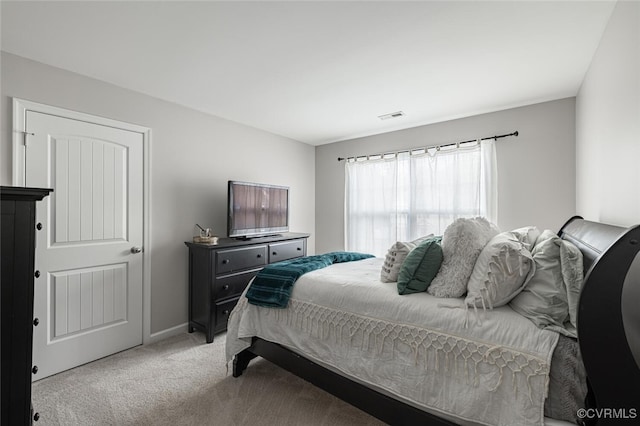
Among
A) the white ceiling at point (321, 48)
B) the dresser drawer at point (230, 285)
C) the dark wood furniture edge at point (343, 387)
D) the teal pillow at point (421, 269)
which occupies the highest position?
the white ceiling at point (321, 48)

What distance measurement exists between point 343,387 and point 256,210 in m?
2.42

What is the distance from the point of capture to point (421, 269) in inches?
67.9

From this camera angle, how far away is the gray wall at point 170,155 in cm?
232

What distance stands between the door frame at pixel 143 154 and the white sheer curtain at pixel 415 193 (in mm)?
2849

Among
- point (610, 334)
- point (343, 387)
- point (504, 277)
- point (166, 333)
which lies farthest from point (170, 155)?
point (610, 334)

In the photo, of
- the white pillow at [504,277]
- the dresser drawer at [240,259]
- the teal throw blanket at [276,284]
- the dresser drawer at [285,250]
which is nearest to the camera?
the white pillow at [504,277]

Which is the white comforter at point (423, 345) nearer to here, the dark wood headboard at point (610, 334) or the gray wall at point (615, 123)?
the dark wood headboard at point (610, 334)

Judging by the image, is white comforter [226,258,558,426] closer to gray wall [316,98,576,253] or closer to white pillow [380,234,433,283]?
white pillow [380,234,433,283]

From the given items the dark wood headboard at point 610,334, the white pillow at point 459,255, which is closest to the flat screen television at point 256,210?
the white pillow at point 459,255

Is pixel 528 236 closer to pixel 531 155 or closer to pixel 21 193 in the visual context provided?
pixel 531 155

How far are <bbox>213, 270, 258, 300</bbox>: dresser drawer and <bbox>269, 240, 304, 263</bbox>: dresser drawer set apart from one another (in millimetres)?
384

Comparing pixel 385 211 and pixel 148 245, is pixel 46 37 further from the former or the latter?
pixel 385 211

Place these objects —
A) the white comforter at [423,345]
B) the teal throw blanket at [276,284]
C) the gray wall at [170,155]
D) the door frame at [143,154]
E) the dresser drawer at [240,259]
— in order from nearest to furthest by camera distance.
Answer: the white comforter at [423,345] → the teal throw blanket at [276,284] → the door frame at [143,154] → the gray wall at [170,155] → the dresser drawer at [240,259]

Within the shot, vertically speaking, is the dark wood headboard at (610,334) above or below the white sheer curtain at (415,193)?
below
